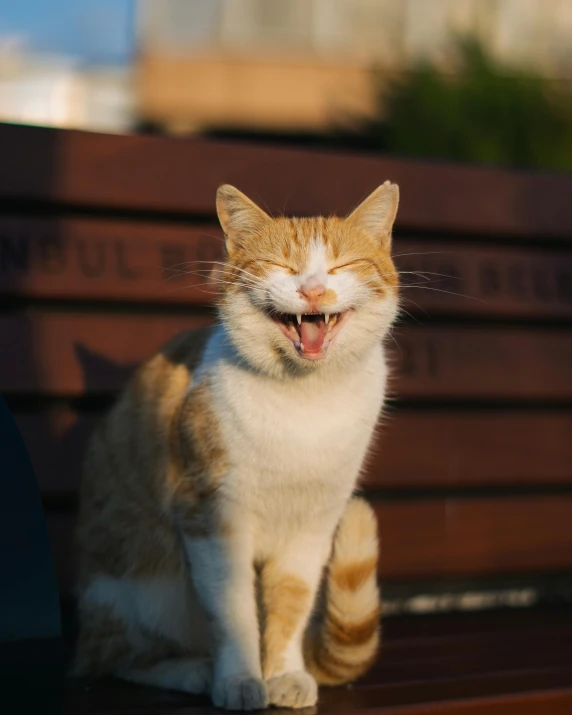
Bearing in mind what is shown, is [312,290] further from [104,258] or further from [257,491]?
[104,258]

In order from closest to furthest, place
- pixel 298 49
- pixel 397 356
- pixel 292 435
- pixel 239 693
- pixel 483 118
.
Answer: pixel 239 693 → pixel 292 435 → pixel 397 356 → pixel 483 118 → pixel 298 49

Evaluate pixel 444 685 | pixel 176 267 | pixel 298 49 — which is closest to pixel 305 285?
pixel 444 685

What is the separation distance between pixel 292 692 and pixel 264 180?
129 cm

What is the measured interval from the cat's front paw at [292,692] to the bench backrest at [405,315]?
755 millimetres

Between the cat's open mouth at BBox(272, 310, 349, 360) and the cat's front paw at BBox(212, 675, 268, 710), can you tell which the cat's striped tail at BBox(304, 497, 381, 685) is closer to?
the cat's front paw at BBox(212, 675, 268, 710)

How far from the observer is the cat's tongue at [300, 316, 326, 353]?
1503 mm

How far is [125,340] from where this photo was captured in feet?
7.23

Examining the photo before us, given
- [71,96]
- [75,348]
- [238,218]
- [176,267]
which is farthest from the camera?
[71,96]

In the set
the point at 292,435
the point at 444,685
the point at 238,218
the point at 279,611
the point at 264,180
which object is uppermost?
the point at 264,180

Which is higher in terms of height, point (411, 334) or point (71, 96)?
point (71, 96)

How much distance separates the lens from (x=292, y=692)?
1.49 meters

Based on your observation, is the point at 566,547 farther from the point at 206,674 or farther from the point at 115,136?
the point at 115,136

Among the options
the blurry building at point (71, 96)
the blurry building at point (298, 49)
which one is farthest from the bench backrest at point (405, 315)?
the blurry building at point (71, 96)

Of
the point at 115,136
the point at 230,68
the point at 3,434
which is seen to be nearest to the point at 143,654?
the point at 3,434
